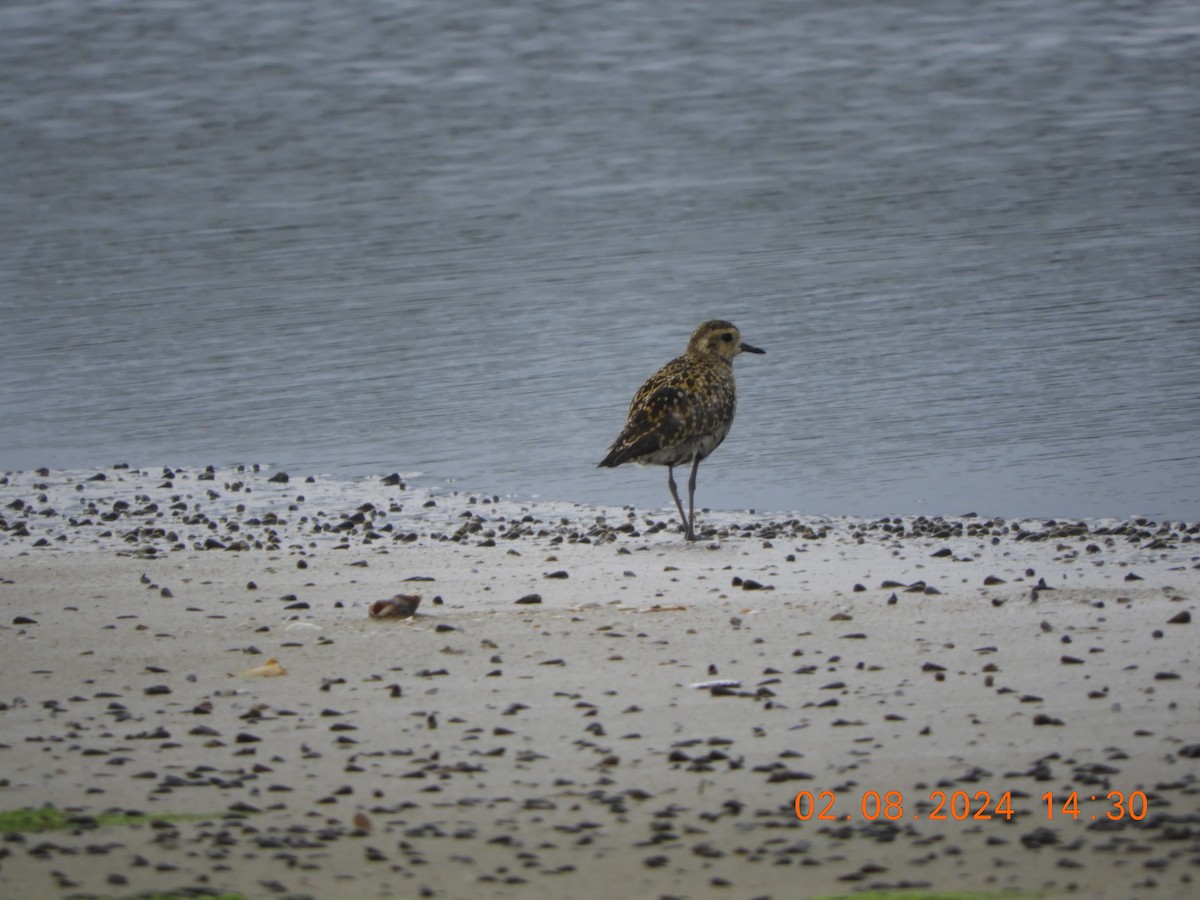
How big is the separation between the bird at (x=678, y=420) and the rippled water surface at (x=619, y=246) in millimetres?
686

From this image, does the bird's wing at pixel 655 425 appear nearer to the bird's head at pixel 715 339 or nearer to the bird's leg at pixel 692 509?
the bird's leg at pixel 692 509

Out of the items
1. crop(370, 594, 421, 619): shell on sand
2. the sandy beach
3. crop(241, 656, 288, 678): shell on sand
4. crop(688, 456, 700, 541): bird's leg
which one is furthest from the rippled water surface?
crop(241, 656, 288, 678): shell on sand

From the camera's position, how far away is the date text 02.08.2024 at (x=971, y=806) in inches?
226

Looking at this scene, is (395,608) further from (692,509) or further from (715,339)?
(715,339)

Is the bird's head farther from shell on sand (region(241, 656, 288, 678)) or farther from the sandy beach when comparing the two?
shell on sand (region(241, 656, 288, 678))

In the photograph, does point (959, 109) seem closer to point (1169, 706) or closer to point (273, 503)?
point (273, 503)

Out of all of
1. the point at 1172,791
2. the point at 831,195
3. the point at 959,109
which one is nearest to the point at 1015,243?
the point at 831,195

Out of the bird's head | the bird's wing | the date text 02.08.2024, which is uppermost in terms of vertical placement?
the bird's head

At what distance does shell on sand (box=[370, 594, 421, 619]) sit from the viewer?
852 centimetres

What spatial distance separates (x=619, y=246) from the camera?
773 inches

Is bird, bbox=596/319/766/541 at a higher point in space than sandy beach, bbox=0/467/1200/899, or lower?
higher

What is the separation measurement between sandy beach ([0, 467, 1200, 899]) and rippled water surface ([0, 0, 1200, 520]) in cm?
214

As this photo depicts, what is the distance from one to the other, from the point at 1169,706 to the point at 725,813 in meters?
1.82

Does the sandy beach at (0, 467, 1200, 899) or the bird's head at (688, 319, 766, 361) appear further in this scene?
the bird's head at (688, 319, 766, 361)
